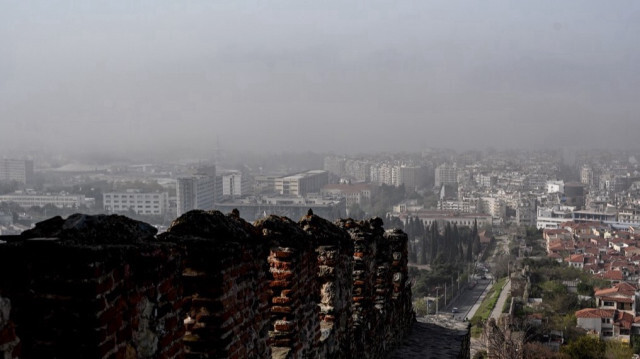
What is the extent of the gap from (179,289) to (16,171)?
324 feet

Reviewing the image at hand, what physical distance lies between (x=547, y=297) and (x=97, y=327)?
48509mm

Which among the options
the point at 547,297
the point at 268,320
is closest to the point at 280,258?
the point at 268,320

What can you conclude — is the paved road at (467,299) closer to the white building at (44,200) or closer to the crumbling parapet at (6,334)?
the white building at (44,200)

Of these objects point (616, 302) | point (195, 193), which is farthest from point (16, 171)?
point (616, 302)

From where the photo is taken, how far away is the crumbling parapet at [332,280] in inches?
196

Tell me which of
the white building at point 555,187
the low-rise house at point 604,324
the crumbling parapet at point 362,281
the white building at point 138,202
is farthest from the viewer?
the white building at point 555,187

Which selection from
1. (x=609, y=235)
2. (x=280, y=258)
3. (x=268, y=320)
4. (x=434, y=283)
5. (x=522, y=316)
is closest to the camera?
(x=268, y=320)

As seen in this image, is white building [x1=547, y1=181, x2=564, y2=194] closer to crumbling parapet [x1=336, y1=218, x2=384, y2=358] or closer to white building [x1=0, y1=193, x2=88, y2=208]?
white building [x1=0, y1=193, x2=88, y2=208]

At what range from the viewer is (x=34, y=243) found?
2.06 metres

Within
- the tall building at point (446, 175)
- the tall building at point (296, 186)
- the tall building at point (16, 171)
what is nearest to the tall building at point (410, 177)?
the tall building at point (446, 175)

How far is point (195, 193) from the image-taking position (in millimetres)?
81000

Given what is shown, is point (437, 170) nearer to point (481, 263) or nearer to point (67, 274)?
point (481, 263)

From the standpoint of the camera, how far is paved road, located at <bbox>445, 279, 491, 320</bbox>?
46.1 meters

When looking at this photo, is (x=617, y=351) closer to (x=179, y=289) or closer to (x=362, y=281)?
(x=362, y=281)
